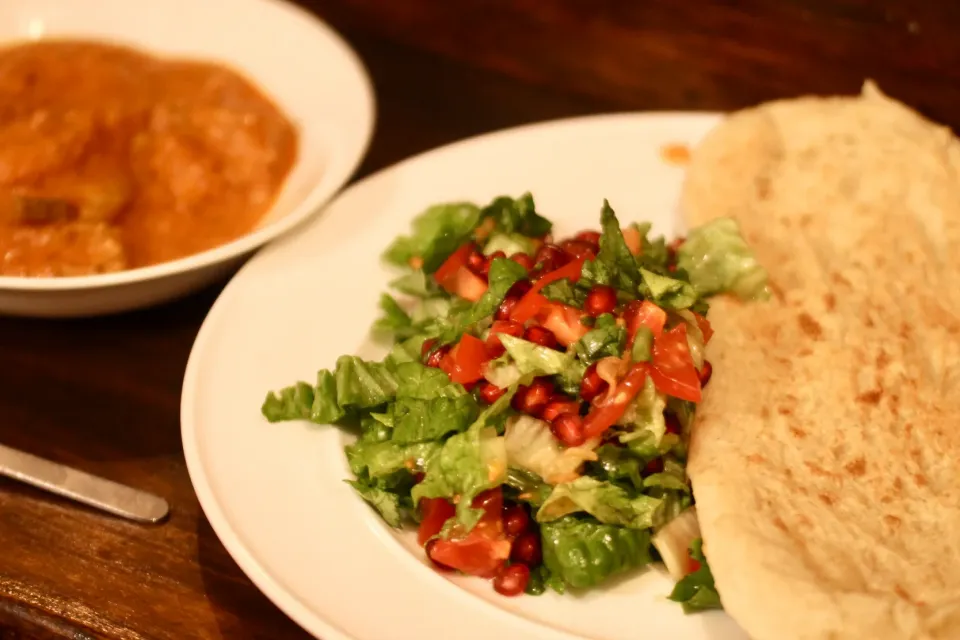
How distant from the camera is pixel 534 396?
2.49 meters

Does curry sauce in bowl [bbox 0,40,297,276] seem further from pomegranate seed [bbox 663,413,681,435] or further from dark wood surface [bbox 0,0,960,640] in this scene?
pomegranate seed [bbox 663,413,681,435]

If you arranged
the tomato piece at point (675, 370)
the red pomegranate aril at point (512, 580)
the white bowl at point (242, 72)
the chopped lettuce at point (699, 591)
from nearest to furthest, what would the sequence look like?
the chopped lettuce at point (699, 591) < the red pomegranate aril at point (512, 580) < the tomato piece at point (675, 370) < the white bowl at point (242, 72)

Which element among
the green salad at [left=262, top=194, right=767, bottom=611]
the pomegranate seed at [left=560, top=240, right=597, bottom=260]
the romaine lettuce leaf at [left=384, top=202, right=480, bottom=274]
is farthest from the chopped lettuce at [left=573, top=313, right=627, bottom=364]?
the romaine lettuce leaf at [left=384, top=202, right=480, bottom=274]

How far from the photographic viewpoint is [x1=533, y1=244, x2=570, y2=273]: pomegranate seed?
286 cm

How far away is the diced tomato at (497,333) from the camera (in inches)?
101

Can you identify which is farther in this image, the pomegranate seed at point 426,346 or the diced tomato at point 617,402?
the pomegranate seed at point 426,346

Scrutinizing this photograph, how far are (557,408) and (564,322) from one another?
0.25 m

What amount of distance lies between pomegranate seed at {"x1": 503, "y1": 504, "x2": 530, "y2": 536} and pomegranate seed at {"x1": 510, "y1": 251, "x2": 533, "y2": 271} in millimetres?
815

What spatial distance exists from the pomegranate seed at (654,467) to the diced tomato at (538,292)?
0.55 m

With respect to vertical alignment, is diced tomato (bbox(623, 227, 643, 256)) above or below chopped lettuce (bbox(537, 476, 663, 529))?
above

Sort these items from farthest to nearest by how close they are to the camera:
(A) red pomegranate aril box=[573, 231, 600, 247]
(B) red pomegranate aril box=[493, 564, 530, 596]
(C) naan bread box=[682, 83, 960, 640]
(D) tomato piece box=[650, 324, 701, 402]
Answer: (A) red pomegranate aril box=[573, 231, 600, 247], (D) tomato piece box=[650, 324, 701, 402], (B) red pomegranate aril box=[493, 564, 530, 596], (C) naan bread box=[682, 83, 960, 640]

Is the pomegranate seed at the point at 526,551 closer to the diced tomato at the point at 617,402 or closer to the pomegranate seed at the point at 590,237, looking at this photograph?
the diced tomato at the point at 617,402

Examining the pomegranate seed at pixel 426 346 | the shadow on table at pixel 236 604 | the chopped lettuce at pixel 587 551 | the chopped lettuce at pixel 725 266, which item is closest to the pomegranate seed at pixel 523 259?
the pomegranate seed at pixel 426 346

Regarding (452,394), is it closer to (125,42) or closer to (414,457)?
(414,457)
